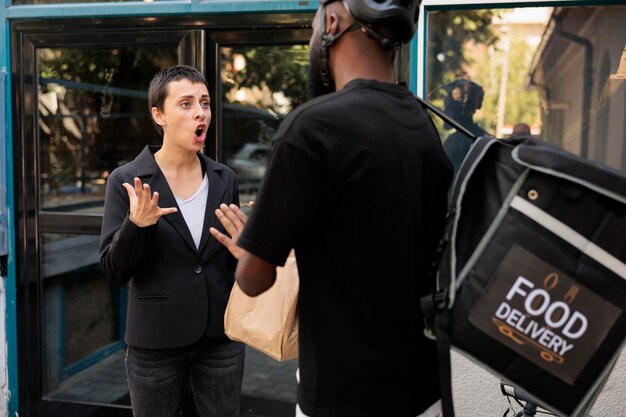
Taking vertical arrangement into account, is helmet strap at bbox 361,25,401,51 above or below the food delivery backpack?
above

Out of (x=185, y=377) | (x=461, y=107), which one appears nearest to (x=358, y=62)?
(x=185, y=377)

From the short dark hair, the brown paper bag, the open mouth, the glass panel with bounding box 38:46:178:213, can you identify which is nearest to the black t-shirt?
the brown paper bag

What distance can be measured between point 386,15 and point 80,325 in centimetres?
378

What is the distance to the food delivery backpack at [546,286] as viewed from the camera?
1522 mm

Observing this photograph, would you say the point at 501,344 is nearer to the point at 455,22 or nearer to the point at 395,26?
the point at 395,26

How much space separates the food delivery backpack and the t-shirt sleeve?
1.15 ft

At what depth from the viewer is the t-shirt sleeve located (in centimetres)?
149

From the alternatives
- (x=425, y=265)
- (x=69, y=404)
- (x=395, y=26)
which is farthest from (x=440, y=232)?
(x=69, y=404)

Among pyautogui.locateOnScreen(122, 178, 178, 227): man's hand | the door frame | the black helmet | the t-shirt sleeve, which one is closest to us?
the t-shirt sleeve

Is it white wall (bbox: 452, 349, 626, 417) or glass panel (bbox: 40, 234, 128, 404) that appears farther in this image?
glass panel (bbox: 40, 234, 128, 404)

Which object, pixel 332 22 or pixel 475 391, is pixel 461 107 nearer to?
pixel 475 391

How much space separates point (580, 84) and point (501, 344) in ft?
7.77

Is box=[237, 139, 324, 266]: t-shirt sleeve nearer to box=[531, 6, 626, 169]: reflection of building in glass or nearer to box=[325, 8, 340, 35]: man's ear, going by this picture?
box=[325, 8, 340, 35]: man's ear

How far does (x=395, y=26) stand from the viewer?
1.66 meters
